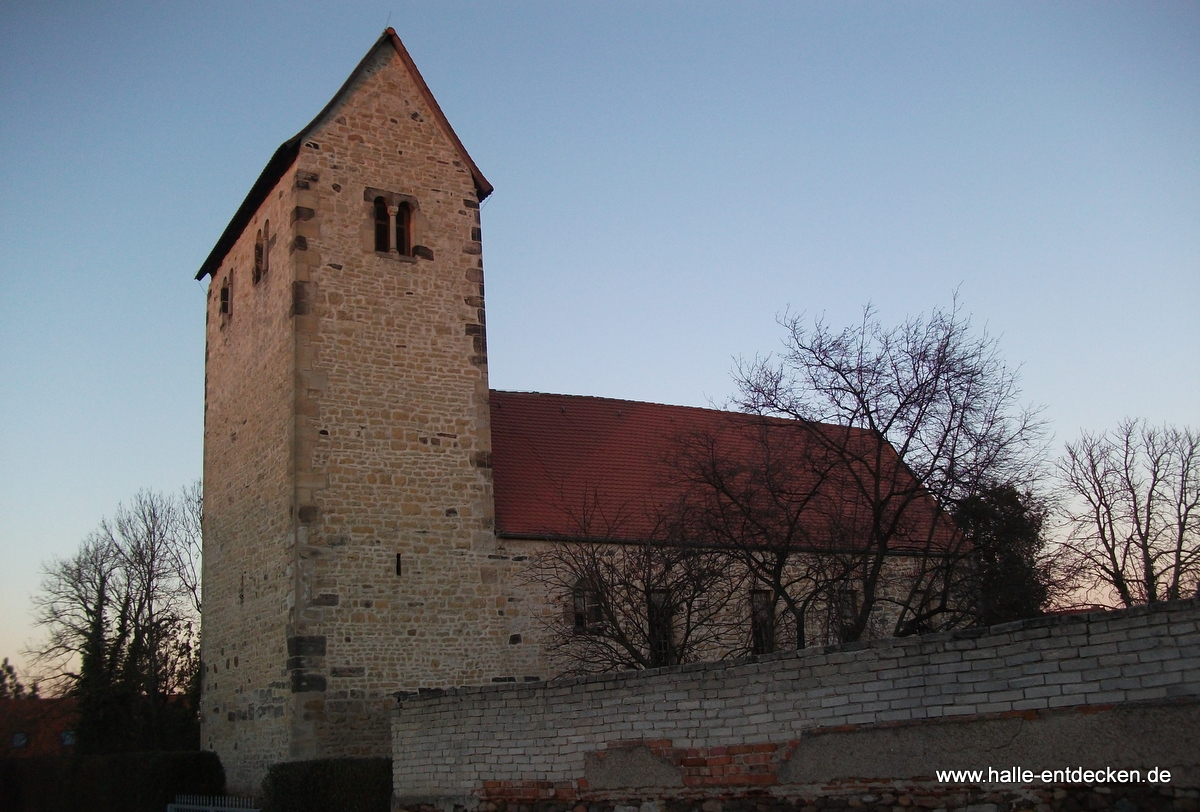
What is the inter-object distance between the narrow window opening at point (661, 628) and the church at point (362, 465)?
1.98 metres

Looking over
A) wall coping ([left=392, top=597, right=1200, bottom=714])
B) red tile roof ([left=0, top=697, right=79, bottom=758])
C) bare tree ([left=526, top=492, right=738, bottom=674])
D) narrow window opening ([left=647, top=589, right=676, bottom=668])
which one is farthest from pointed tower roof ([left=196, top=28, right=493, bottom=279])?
red tile roof ([left=0, top=697, right=79, bottom=758])

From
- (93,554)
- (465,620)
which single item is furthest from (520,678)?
(93,554)

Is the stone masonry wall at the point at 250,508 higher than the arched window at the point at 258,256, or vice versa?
the arched window at the point at 258,256

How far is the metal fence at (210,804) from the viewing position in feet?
52.3

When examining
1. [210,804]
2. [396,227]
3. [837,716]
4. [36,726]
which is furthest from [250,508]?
[36,726]

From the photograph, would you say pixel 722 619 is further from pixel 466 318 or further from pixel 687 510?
pixel 466 318

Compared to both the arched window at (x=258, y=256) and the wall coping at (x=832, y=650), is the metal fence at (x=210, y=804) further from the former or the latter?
the arched window at (x=258, y=256)

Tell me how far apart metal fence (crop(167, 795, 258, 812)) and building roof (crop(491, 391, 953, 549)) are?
5576 mm

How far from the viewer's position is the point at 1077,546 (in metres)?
18.6

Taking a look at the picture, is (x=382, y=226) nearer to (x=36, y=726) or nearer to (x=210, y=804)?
(x=210, y=804)

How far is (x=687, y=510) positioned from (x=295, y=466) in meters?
5.99

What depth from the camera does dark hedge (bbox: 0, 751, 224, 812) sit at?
18.1m

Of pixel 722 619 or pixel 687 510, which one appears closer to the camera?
pixel 687 510

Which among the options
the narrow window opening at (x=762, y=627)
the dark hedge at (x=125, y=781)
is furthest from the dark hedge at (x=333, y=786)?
the narrow window opening at (x=762, y=627)
